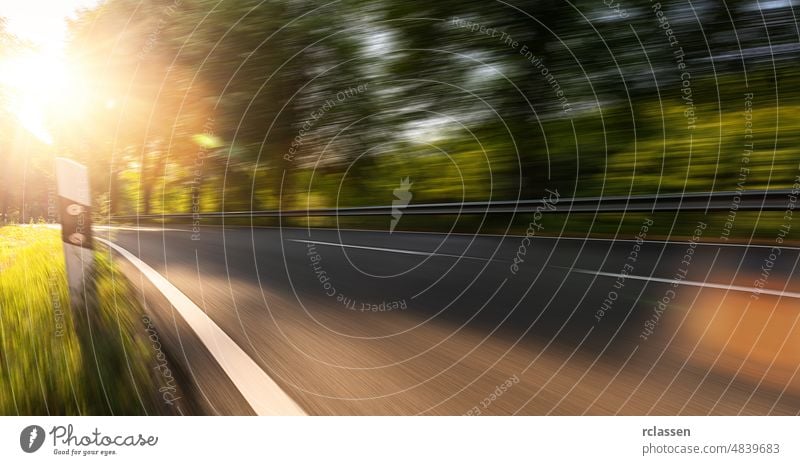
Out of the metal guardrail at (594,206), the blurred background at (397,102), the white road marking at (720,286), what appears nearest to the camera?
the blurred background at (397,102)

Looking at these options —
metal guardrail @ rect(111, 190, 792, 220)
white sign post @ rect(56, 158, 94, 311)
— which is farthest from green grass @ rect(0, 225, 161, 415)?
metal guardrail @ rect(111, 190, 792, 220)

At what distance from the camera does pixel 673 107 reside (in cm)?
805

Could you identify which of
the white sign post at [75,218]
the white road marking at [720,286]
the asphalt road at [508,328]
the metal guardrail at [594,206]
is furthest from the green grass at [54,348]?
the white road marking at [720,286]

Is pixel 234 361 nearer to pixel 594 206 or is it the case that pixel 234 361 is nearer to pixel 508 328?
pixel 508 328

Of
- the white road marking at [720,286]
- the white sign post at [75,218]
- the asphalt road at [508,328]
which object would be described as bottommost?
the white road marking at [720,286]

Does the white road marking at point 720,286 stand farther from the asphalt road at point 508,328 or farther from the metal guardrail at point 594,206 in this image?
the metal guardrail at point 594,206

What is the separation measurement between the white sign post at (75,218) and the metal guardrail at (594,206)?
0.22m

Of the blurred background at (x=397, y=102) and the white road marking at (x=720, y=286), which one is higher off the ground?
the blurred background at (x=397, y=102)

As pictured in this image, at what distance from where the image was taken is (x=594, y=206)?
7918mm

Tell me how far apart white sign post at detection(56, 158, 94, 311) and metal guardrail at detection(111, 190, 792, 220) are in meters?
0.22

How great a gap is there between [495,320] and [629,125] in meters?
5.27

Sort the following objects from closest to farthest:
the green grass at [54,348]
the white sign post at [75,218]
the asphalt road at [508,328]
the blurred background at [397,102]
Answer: the green grass at [54,348], the asphalt road at [508,328], the white sign post at [75,218], the blurred background at [397,102]

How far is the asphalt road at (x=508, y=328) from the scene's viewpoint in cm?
283
